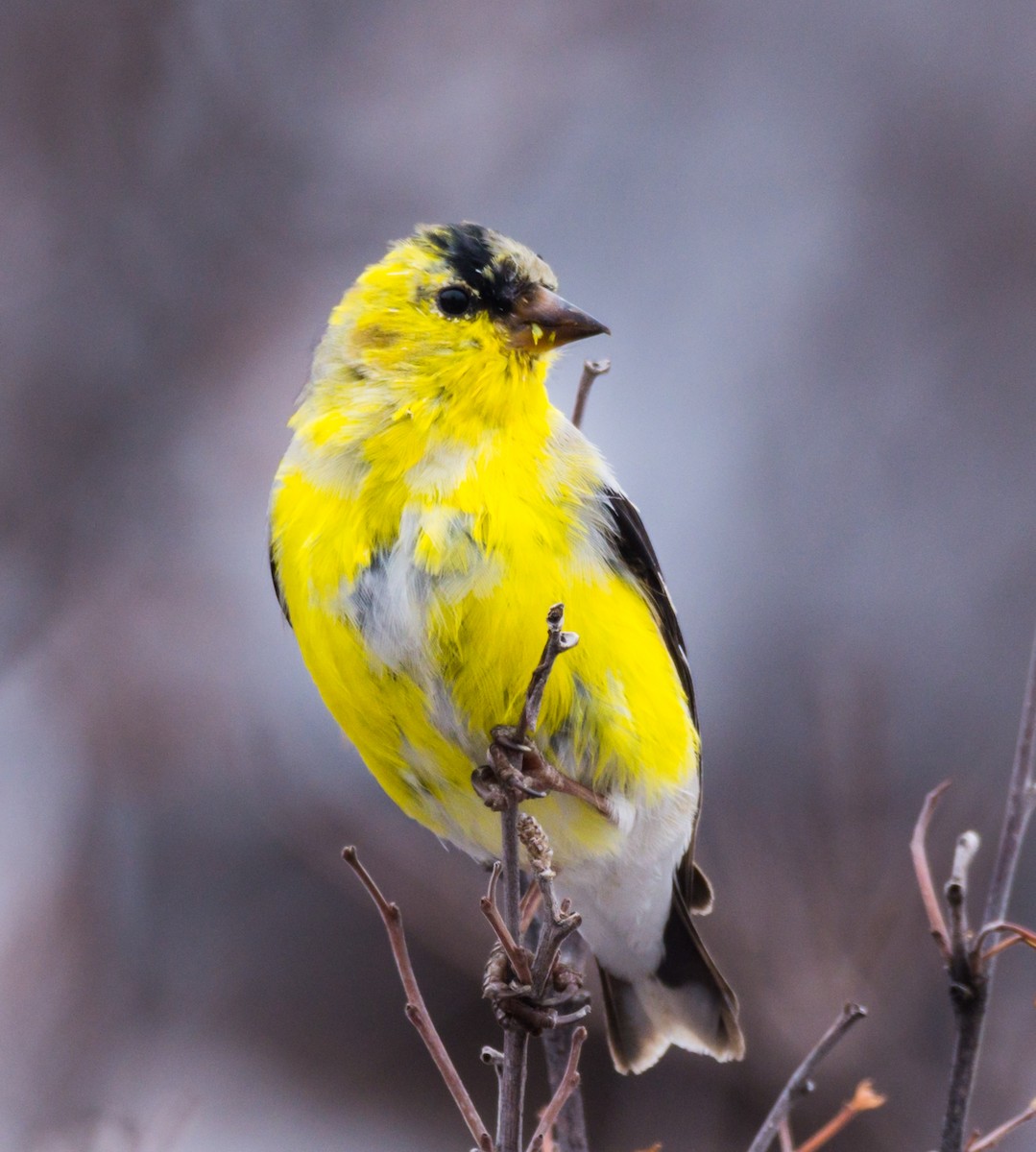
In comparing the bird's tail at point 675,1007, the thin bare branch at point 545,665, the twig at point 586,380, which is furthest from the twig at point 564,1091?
the bird's tail at point 675,1007

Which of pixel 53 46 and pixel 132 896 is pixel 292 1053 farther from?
pixel 53 46

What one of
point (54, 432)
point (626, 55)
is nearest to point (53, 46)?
point (54, 432)

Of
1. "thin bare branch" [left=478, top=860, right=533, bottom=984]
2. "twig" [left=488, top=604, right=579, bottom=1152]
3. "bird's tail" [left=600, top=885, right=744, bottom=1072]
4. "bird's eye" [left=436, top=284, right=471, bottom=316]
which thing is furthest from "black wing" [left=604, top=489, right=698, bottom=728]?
"thin bare branch" [left=478, top=860, right=533, bottom=984]

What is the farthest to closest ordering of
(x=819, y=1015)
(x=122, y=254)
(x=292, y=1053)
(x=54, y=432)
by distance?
1. (x=122, y=254)
2. (x=54, y=432)
3. (x=292, y=1053)
4. (x=819, y=1015)

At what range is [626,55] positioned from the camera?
5.34 metres

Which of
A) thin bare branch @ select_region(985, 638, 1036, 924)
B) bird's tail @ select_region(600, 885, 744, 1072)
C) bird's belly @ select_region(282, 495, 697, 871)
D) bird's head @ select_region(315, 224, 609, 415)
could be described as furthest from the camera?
bird's tail @ select_region(600, 885, 744, 1072)

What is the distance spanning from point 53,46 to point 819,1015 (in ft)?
14.9

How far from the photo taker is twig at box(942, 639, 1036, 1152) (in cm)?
133

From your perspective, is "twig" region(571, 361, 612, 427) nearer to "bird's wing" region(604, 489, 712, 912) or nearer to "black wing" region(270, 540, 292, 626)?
"bird's wing" region(604, 489, 712, 912)

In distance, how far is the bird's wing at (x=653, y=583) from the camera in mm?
2406

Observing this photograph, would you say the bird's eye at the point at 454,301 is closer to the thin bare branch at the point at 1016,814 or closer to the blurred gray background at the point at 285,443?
the blurred gray background at the point at 285,443

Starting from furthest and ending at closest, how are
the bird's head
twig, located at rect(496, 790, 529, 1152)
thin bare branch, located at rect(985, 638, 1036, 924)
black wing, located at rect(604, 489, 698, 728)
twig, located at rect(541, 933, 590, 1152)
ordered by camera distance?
black wing, located at rect(604, 489, 698, 728), the bird's head, twig, located at rect(541, 933, 590, 1152), thin bare branch, located at rect(985, 638, 1036, 924), twig, located at rect(496, 790, 529, 1152)

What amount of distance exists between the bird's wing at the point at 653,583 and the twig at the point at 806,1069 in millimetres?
1078

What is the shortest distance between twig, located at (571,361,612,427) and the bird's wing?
0.17 metres
